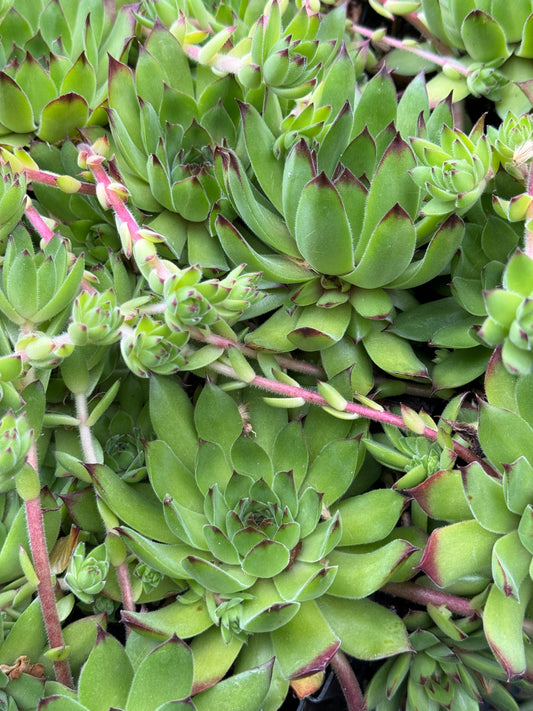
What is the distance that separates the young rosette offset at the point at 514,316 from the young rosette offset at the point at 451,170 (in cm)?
16

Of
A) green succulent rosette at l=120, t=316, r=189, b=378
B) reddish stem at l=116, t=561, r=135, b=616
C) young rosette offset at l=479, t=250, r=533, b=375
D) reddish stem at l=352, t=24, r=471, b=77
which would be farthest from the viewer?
reddish stem at l=352, t=24, r=471, b=77

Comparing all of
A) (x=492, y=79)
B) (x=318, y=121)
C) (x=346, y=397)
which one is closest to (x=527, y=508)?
(x=346, y=397)

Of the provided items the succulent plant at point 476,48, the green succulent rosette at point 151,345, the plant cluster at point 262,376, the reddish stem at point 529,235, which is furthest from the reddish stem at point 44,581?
the succulent plant at point 476,48

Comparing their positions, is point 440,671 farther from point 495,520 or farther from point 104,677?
point 104,677

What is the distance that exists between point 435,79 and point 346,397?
2.44 ft

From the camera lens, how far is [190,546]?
1.14 m

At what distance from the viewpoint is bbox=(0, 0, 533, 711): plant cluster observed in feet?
3.32

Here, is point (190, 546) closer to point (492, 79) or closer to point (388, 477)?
point (388, 477)

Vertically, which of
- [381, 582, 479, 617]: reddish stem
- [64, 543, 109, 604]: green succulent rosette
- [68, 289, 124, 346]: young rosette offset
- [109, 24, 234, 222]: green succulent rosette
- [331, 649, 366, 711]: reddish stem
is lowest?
[331, 649, 366, 711]: reddish stem

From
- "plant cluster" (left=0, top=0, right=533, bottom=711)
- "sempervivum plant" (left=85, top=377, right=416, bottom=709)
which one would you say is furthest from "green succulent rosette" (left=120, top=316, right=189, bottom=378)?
"sempervivum plant" (left=85, top=377, right=416, bottom=709)

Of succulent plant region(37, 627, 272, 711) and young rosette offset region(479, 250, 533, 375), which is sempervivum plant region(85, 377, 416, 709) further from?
young rosette offset region(479, 250, 533, 375)

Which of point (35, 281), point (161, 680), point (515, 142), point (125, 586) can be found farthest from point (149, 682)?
point (515, 142)

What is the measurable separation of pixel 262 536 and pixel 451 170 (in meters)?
0.63

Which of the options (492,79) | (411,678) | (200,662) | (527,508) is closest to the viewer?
(527,508)
